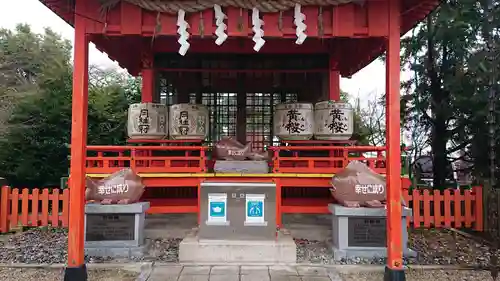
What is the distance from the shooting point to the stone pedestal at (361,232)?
20.6 feet

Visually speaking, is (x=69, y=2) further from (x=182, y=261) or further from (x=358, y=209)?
(x=358, y=209)

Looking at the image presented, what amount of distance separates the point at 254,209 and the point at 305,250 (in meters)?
1.45

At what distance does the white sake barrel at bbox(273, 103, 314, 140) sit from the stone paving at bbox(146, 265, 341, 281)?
3160 millimetres

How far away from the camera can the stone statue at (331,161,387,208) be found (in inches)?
254

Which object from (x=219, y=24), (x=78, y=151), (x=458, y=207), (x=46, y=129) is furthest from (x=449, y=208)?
(x=46, y=129)

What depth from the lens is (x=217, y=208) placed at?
620 centimetres

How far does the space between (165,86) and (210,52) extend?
1556mm

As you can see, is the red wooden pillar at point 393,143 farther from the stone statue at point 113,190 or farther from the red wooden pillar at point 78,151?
the stone statue at point 113,190

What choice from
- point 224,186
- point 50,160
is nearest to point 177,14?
point 224,186

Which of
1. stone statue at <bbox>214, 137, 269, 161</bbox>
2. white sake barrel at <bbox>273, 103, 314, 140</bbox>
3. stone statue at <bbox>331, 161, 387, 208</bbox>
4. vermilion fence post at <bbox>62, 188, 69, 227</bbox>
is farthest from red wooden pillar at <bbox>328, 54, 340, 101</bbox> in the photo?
vermilion fence post at <bbox>62, 188, 69, 227</bbox>

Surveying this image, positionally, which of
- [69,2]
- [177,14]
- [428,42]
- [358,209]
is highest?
[428,42]

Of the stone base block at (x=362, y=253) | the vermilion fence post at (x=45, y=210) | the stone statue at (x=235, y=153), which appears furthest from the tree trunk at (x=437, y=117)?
the vermilion fence post at (x=45, y=210)

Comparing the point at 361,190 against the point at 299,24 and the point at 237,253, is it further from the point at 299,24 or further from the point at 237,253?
the point at 299,24

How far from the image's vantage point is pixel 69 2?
5.30 metres
